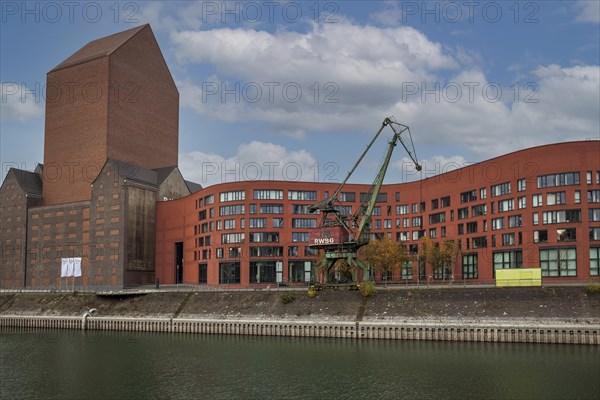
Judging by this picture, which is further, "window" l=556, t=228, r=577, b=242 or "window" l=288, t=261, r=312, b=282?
"window" l=288, t=261, r=312, b=282

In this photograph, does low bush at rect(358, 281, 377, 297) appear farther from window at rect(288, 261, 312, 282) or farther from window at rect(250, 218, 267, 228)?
window at rect(250, 218, 267, 228)

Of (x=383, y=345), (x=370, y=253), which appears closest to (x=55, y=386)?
(x=383, y=345)

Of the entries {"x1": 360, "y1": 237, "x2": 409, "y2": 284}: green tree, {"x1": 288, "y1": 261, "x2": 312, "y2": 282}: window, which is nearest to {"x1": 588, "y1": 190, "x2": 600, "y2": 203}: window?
{"x1": 360, "y1": 237, "x2": 409, "y2": 284}: green tree

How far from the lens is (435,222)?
4402 inches

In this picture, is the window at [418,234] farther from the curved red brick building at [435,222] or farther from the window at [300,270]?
the window at [300,270]

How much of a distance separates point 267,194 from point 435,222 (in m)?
30.9

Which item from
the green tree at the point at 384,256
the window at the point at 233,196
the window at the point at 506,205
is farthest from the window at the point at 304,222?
the window at the point at 506,205

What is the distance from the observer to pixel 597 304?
2534 inches

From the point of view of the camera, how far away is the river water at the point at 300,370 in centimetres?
4522

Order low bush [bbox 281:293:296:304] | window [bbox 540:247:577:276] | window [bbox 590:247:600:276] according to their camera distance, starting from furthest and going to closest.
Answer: window [bbox 540:247:577:276] < window [bbox 590:247:600:276] < low bush [bbox 281:293:296:304]

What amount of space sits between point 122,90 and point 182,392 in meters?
96.9

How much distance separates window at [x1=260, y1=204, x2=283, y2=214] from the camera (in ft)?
381

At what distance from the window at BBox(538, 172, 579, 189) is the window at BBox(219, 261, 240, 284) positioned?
2131 inches

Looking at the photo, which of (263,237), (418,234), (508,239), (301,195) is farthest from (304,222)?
(508,239)
